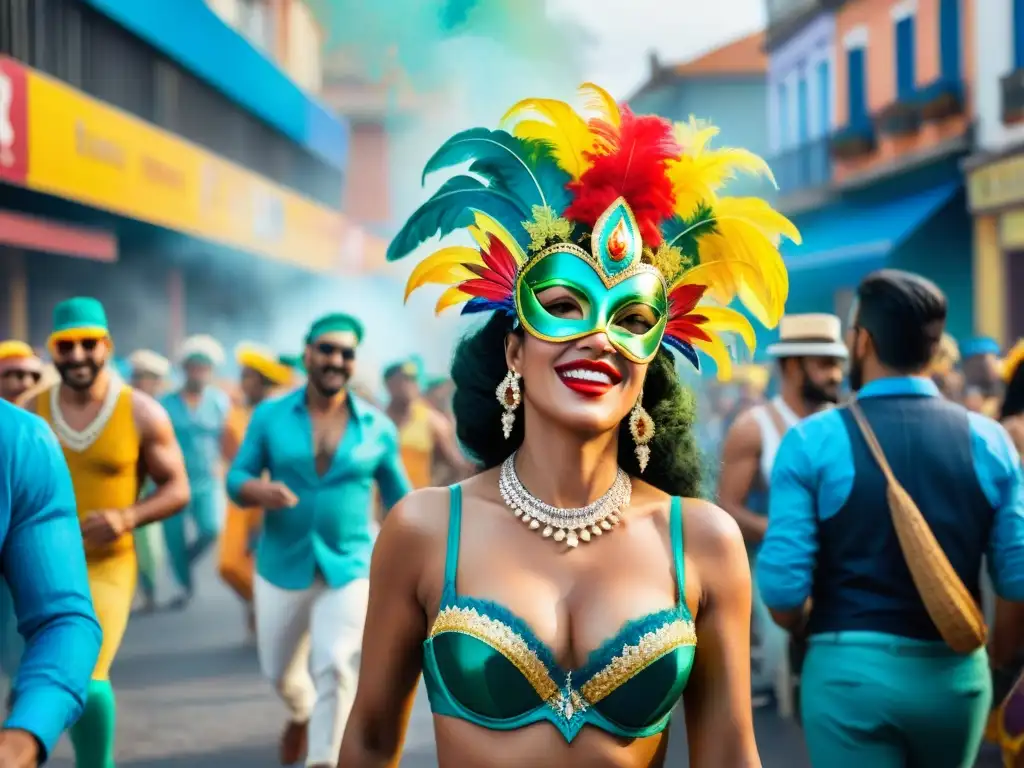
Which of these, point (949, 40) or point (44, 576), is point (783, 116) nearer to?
point (949, 40)

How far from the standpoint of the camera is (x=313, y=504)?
25.0 ft

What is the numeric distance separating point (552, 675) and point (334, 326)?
480cm

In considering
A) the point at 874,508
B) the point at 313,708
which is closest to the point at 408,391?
the point at 313,708

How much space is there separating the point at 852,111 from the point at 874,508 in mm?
25996

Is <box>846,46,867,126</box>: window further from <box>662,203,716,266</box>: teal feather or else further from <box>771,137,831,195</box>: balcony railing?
<box>662,203,716,266</box>: teal feather

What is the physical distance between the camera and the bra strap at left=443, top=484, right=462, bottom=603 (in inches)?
129

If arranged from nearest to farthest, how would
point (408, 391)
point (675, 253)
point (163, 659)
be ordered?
point (675, 253) → point (163, 659) → point (408, 391)

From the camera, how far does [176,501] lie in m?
7.12

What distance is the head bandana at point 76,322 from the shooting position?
280 inches

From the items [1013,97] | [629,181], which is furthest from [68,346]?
[1013,97]

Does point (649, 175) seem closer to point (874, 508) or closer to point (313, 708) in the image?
point (874, 508)

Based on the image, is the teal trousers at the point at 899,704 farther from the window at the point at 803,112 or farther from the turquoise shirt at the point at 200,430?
the window at the point at 803,112

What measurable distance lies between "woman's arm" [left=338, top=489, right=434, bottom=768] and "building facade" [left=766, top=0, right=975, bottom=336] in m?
20.4

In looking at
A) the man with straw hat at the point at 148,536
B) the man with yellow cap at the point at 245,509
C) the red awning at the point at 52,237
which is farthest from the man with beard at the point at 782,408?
the red awning at the point at 52,237
